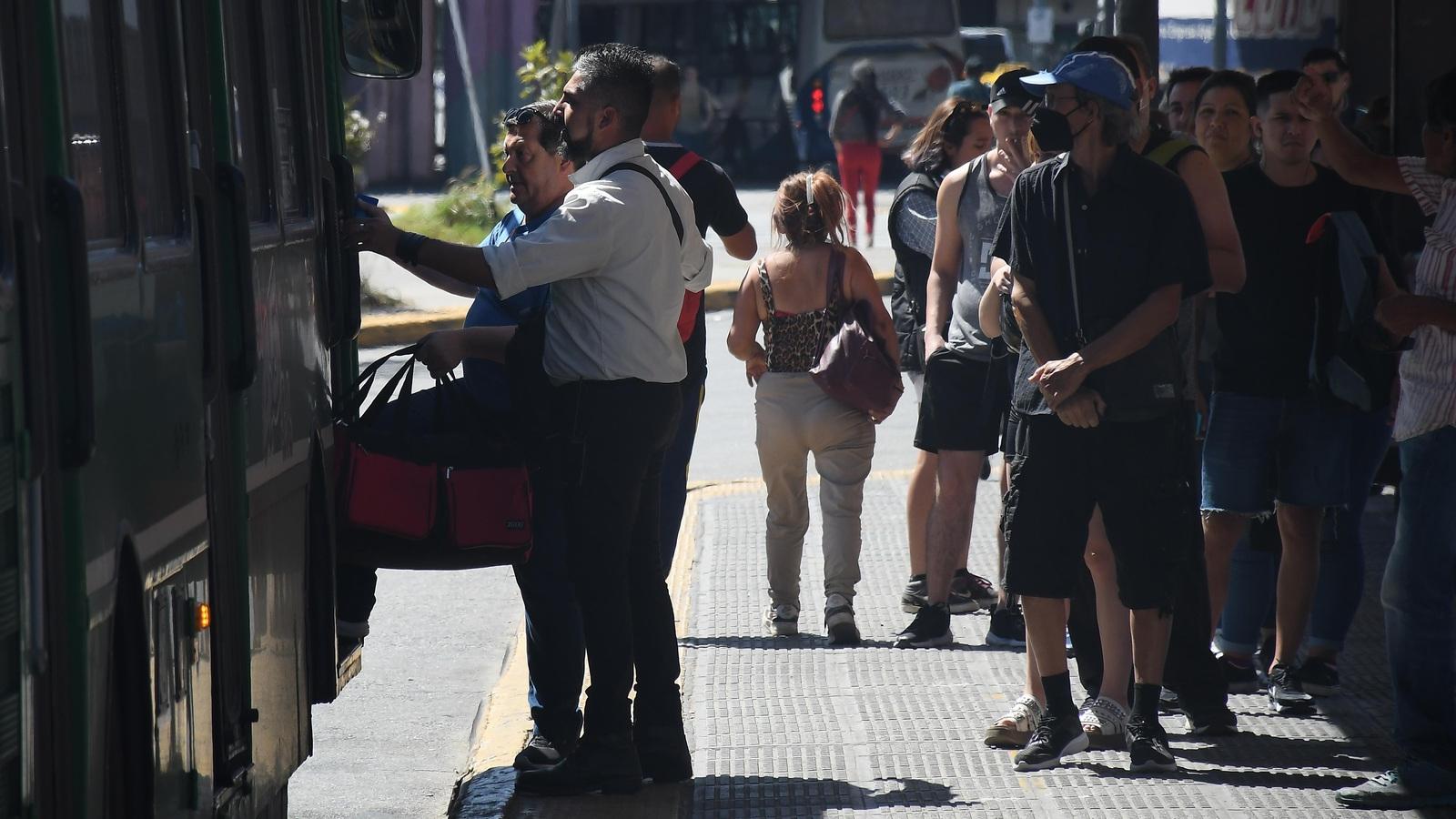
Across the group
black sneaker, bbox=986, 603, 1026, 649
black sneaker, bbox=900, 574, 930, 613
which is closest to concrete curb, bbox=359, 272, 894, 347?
black sneaker, bbox=900, 574, 930, 613

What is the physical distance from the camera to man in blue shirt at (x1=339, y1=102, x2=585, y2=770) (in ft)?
15.8

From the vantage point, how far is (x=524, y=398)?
15.7 ft

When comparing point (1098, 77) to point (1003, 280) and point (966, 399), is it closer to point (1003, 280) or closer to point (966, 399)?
point (1003, 280)

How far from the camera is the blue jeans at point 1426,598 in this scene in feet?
15.6

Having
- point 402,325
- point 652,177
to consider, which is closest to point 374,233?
point 652,177

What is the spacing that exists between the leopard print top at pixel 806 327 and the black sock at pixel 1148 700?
81.8 inches

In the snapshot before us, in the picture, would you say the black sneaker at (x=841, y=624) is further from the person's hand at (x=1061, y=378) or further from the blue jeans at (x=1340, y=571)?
the person's hand at (x=1061, y=378)

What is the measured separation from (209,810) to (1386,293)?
11.2 ft

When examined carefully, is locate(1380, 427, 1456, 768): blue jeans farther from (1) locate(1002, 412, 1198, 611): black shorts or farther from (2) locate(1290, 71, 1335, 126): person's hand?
(2) locate(1290, 71, 1335, 126): person's hand

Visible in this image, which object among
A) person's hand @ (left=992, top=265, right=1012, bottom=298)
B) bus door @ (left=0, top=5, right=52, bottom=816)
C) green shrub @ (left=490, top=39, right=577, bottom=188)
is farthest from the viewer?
green shrub @ (left=490, top=39, right=577, bottom=188)

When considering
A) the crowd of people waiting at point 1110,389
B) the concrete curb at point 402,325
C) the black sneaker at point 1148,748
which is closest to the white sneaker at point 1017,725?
the crowd of people waiting at point 1110,389

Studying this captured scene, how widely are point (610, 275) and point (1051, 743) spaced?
5.62 feet

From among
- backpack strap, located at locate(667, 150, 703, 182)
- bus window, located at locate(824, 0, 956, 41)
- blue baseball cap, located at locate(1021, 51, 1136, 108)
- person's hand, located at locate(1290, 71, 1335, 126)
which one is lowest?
backpack strap, located at locate(667, 150, 703, 182)

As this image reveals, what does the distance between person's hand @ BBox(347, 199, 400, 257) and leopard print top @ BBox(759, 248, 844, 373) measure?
2.44 m
